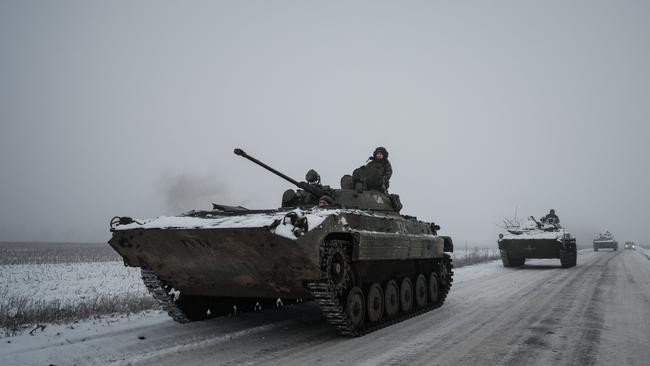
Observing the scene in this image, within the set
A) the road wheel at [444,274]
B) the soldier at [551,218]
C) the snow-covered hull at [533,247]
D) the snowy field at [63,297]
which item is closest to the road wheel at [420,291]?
the road wheel at [444,274]

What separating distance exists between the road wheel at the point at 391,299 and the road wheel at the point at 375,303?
0.17 metres

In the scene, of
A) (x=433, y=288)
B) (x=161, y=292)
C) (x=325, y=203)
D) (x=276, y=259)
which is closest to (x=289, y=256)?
(x=276, y=259)

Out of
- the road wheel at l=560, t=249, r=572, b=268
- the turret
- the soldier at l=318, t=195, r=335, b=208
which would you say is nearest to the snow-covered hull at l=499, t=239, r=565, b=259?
the road wheel at l=560, t=249, r=572, b=268

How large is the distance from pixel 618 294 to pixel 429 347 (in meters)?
8.00

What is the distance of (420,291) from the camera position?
998 centimetres

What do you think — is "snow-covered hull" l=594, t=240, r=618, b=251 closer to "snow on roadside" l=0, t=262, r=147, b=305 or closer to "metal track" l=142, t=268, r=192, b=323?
"snow on roadside" l=0, t=262, r=147, b=305

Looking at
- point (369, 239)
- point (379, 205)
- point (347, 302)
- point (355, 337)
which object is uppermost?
point (379, 205)

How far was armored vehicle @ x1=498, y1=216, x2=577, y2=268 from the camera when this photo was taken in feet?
67.7

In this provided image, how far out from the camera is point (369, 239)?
7.43 meters

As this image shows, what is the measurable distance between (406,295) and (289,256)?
147 inches

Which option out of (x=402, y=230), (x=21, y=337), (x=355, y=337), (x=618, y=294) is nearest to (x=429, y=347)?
(x=355, y=337)

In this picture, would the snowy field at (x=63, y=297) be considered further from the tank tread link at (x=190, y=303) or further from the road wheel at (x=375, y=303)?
the road wheel at (x=375, y=303)

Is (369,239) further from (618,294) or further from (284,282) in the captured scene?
(618,294)

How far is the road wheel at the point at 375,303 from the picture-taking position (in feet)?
25.4
